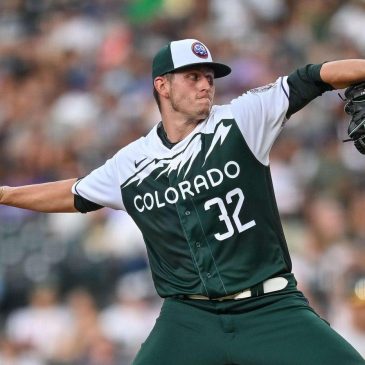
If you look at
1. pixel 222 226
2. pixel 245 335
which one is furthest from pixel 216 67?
pixel 245 335

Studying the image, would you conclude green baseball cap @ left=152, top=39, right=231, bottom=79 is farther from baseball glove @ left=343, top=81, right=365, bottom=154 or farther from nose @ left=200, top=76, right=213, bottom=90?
baseball glove @ left=343, top=81, right=365, bottom=154

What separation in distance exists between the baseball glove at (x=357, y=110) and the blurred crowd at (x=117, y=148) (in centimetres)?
272

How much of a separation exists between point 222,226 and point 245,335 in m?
0.54

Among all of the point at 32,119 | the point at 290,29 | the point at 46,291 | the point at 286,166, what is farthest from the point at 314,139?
the point at 32,119

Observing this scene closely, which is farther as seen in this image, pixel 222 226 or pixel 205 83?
pixel 205 83

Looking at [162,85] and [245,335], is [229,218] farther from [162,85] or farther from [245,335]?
[162,85]

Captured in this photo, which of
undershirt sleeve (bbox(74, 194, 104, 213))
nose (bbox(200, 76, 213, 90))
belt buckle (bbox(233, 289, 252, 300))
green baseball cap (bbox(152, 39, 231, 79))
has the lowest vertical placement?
belt buckle (bbox(233, 289, 252, 300))

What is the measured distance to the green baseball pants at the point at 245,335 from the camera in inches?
193

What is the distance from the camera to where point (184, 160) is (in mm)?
5348

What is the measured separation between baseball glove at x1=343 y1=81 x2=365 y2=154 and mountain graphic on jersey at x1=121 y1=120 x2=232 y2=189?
0.60m

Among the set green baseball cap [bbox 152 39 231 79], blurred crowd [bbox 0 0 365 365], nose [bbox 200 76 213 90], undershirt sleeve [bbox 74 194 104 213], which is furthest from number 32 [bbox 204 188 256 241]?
blurred crowd [bbox 0 0 365 365]

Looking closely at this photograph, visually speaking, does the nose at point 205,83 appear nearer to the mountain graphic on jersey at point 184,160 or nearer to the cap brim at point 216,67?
the cap brim at point 216,67

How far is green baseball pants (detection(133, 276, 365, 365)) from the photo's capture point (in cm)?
491

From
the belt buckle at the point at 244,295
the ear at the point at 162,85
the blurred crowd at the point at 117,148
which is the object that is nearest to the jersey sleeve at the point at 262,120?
the ear at the point at 162,85
